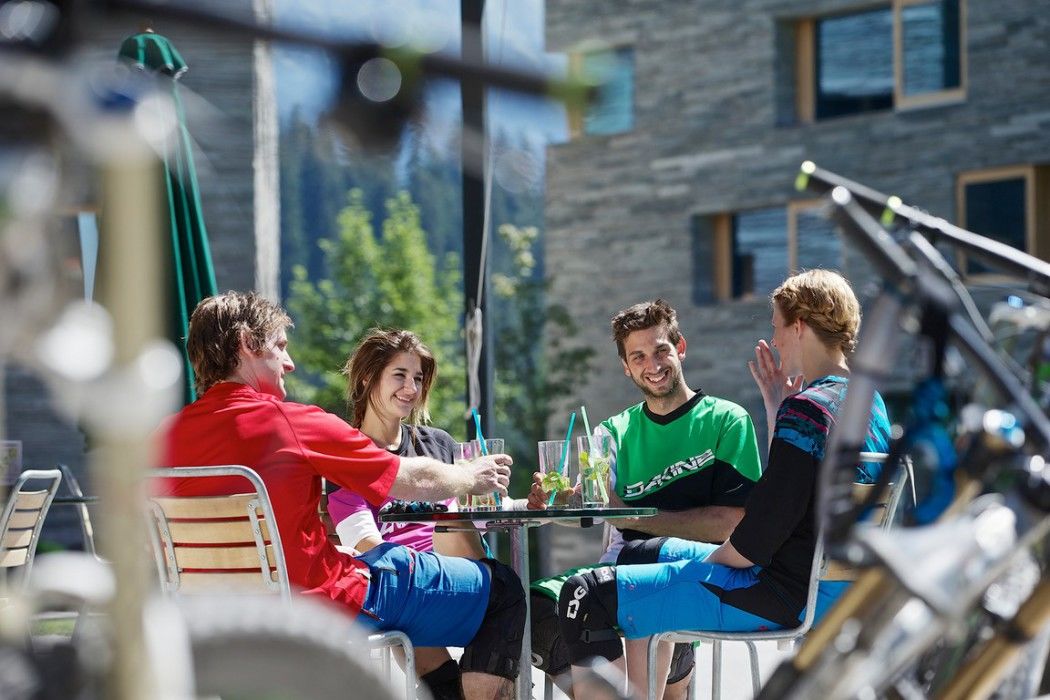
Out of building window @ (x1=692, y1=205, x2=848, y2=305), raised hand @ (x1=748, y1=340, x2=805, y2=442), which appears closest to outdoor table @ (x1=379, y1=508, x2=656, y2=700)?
raised hand @ (x1=748, y1=340, x2=805, y2=442)

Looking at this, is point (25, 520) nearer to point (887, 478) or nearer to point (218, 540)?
point (218, 540)

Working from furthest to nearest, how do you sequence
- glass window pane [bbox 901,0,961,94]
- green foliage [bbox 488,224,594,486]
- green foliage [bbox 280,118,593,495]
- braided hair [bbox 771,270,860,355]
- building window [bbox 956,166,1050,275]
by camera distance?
1. green foliage [bbox 280,118,593,495]
2. green foliage [bbox 488,224,594,486]
3. glass window pane [bbox 901,0,961,94]
4. building window [bbox 956,166,1050,275]
5. braided hair [bbox 771,270,860,355]

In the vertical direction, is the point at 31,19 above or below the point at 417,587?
above

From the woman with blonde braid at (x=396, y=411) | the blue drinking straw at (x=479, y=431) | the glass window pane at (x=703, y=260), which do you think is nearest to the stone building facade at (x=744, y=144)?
the glass window pane at (x=703, y=260)

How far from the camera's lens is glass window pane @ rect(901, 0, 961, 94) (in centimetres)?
1516

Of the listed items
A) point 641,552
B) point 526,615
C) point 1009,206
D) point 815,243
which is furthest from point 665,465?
point 815,243

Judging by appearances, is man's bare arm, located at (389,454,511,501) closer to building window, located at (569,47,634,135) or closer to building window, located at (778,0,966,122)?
building window, located at (569,47,634,135)

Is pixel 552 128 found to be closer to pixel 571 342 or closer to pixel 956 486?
pixel 956 486

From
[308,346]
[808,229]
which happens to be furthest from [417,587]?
[308,346]

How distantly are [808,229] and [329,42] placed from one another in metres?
15.4

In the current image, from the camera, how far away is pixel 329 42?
104 centimetres

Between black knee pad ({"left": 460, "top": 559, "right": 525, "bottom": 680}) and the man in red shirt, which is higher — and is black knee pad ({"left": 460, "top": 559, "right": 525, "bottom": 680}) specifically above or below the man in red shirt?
below

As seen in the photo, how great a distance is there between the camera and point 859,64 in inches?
624

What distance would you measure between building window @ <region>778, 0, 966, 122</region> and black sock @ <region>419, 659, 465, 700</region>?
40.4 ft
